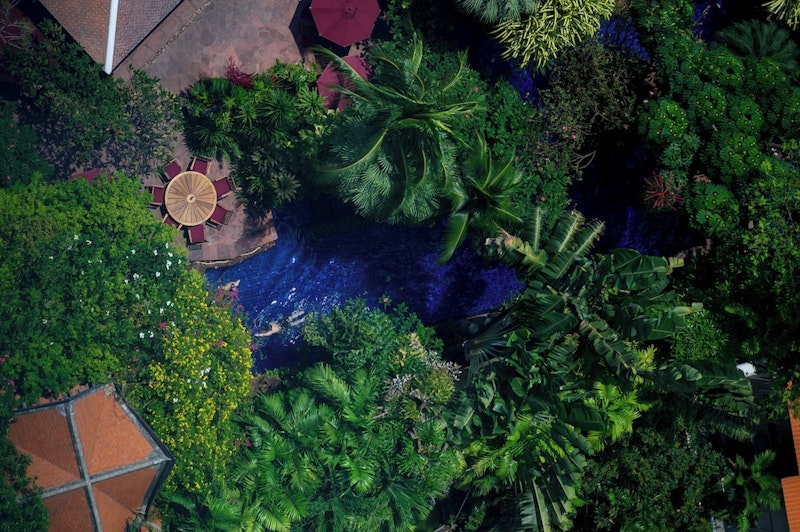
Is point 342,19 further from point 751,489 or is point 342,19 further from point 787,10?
point 751,489

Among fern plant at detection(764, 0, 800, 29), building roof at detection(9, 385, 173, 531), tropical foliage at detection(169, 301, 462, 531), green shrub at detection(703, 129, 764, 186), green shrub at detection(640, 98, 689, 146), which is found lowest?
tropical foliage at detection(169, 301, 462, 531)

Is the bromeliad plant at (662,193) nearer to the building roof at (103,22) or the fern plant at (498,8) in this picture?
the fern plant at (498,8)

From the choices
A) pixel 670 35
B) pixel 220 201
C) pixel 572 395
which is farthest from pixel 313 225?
pixel 670 35

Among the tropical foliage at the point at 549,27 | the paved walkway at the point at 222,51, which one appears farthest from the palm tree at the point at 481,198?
the paved walkway at the point at 222,51

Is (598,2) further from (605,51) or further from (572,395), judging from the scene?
(572,395)

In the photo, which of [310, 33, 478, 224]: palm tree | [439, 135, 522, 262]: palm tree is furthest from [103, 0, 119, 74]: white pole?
[439, 135, 522, 262]: palm tree

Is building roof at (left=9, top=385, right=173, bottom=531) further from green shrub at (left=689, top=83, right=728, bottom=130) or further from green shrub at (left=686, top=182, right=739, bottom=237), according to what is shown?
green shrub at (left=689, top=83, right=728, bottom=130)
